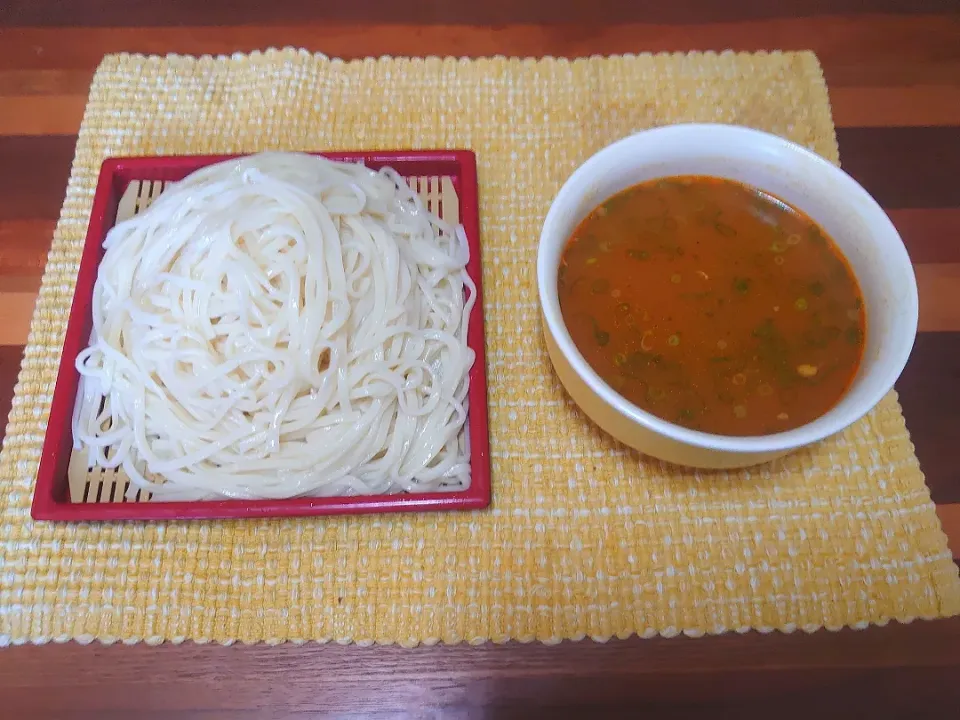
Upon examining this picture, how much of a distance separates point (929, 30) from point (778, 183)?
103cm

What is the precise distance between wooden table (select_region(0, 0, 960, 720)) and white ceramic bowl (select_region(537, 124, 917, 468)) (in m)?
0.39

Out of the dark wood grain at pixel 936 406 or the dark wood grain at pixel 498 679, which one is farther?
the dark wood grain at pixel 936 406

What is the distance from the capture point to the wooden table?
1127 mm

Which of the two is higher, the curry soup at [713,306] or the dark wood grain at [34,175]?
the dark wood grain at [34,175]

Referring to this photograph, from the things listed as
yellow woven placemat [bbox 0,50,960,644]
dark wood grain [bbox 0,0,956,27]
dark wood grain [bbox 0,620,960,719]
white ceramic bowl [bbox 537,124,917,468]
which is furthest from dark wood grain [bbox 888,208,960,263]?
dark wood grain [bbox 0,620,960,719]

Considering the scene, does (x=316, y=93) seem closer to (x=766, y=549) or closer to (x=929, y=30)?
(x=766, y=549)

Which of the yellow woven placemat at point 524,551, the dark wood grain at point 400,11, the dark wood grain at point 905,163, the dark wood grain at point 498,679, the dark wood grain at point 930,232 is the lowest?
the dark wood grain at point 498,679

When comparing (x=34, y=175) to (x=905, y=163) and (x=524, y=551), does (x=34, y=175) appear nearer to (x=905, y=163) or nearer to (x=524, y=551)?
(x=524, y=551)

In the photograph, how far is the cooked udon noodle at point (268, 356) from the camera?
1194 millimetres

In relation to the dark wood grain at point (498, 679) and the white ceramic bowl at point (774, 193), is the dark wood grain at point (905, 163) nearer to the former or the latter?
the white ceramic bowl at point (774, 193)

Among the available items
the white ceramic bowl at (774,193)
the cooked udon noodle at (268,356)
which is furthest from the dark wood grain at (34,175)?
the white ceramic bowl at (774,193)

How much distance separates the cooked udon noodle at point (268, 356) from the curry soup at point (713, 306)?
276 mm

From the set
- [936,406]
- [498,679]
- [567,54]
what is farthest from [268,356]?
[936,406]

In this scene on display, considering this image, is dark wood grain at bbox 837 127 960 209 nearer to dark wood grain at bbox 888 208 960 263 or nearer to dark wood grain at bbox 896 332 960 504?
dark wood grain at bbox 888 208 960 263
